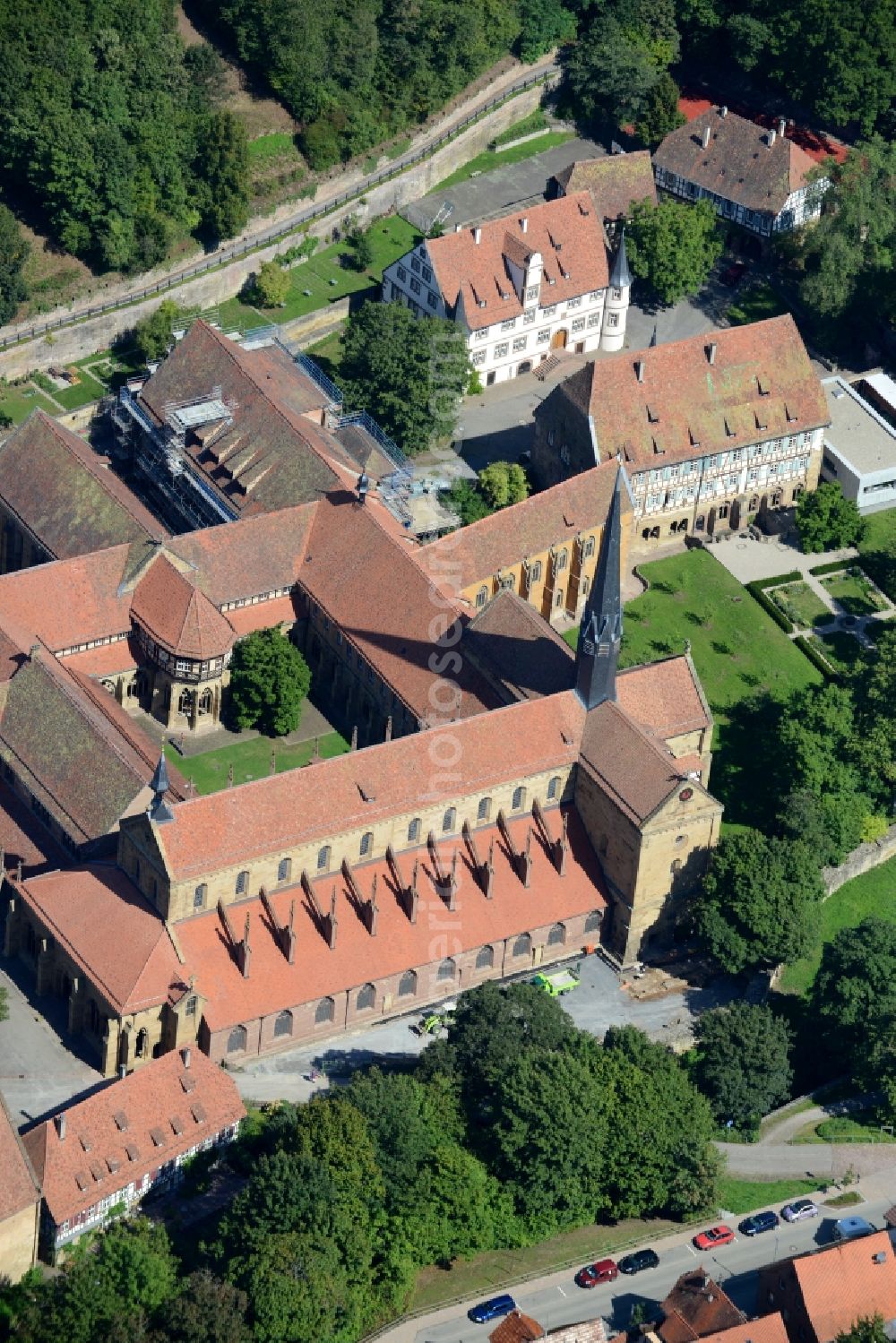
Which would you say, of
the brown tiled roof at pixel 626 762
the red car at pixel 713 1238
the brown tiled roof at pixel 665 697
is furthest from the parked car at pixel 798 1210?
the brown tiled roof at pixel 665 697

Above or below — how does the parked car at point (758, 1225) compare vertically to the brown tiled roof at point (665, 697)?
below

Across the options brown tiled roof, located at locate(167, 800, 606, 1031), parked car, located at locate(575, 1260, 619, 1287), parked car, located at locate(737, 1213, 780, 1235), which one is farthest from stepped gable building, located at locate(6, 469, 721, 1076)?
parked car, located at locate(575, 1260, 619, 1287)

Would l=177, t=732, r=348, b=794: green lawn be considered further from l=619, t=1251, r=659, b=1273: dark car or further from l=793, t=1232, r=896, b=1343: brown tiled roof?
l=793, t=1232, r=896, b=1343: brown tiled roof

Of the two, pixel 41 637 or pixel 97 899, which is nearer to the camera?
pixel 97 899

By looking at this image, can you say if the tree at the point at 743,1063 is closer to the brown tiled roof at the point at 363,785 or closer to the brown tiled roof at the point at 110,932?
the brown tiled roof at the point at 363,785

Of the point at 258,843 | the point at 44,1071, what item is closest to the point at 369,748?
the point at 258,843

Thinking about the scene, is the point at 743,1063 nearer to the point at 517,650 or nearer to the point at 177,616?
the point at 517,650

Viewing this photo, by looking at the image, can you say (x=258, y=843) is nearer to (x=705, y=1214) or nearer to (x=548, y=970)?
(x=548, y=970)
